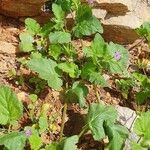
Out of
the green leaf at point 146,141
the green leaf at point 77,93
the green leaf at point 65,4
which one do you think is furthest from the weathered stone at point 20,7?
the green leaf at point 146,141

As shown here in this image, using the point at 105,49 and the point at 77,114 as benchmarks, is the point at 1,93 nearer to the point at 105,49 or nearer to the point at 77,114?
the point at 77,114

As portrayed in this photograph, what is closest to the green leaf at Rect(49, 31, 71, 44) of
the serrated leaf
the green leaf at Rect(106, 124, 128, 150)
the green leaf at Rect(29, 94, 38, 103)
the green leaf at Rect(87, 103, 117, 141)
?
the serrated leaf

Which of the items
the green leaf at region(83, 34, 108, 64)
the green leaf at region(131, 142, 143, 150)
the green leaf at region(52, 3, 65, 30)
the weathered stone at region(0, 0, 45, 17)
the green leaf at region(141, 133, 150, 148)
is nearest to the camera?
the green leaf at region(131, 142, 143, 150)

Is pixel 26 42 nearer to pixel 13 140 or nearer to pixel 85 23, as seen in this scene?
pixel 85 23

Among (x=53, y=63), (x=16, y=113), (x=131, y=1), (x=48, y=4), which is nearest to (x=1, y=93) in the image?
(x=16, y=113)

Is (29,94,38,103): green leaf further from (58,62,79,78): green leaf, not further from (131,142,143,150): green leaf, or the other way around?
(131,142,143,150): green leaf

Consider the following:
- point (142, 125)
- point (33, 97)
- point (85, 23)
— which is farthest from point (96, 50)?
point (142, 125)
